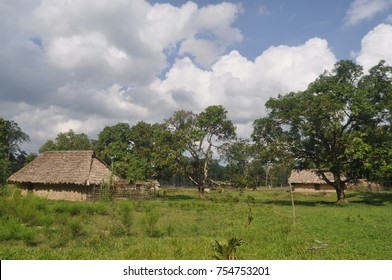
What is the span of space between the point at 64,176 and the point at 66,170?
118 cm

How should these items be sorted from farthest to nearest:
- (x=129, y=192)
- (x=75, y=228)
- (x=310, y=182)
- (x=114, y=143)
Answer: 1. (x=114, y=143)
2. (x=310, y=182)
3. (x=129, y=192)
4. (x=75, y=228)

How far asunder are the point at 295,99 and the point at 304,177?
28.4 metres

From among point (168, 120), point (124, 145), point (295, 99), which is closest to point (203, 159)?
point (168, 120)

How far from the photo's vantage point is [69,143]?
72.1 meters

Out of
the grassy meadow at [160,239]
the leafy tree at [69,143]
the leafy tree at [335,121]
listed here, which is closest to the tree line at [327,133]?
the leafy tree at [335,121]

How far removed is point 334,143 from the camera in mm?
31609

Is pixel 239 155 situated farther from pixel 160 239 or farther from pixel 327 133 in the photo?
pixel 160 239

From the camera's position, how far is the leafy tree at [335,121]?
97.3ft

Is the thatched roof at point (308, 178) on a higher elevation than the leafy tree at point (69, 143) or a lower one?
lower

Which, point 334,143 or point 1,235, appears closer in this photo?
point 1,235

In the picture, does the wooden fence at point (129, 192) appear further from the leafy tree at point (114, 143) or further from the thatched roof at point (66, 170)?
the leafy tree at point (114, 143)

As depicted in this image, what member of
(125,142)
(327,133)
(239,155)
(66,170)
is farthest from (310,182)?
(66,170)

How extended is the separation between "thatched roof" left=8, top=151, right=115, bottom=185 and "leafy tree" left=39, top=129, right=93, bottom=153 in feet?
113

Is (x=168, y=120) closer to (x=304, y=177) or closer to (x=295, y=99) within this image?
(x=295, y=99)
